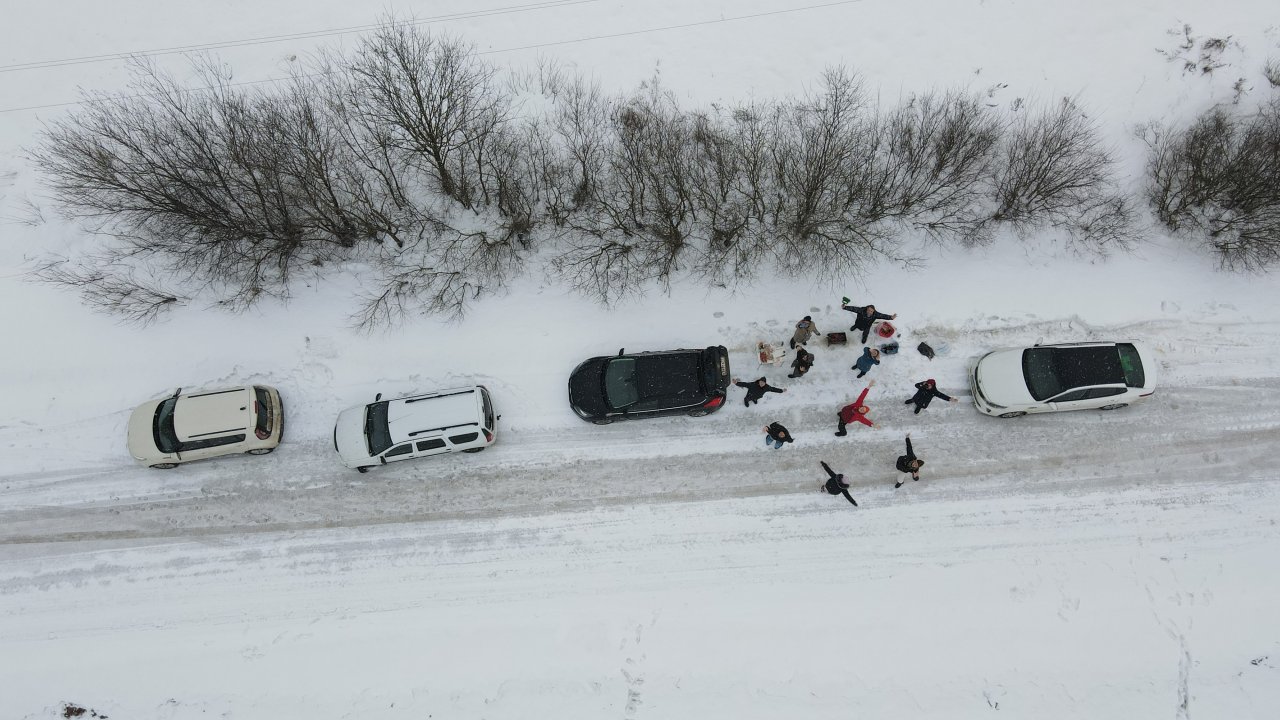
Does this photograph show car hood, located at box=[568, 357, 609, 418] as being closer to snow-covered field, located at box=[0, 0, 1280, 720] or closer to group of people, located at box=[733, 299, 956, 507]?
snow-covered field, located at box=[0, 0, 1280, 720]

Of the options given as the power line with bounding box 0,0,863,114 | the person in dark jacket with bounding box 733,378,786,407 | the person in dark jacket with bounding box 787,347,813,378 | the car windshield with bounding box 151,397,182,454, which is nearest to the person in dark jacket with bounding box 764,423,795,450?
the person in dark jacket with bounding box 733,378,786,407

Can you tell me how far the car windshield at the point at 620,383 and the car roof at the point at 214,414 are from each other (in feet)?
27.2

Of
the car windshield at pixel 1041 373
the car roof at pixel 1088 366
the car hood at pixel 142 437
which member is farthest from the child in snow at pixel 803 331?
the car hood at pixel 142 437

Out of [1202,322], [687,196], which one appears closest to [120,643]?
[687,196]

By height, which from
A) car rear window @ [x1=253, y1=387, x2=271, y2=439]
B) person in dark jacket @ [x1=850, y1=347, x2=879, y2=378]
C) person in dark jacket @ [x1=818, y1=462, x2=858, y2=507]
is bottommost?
person in dark jacket @ [x1=818, y1=462, x2=858, y2=507]

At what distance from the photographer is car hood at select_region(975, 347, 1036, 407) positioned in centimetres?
1368

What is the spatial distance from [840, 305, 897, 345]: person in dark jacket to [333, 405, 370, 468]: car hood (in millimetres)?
11728

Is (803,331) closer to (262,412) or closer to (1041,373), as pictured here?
(1041,373)

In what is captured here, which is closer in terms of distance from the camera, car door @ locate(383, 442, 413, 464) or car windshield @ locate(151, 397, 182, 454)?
car door @ locate(383, 442, 413, 464)

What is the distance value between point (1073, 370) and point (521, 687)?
48.2 ft

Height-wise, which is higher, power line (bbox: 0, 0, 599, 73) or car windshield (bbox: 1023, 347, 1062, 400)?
power line (bbox: 0, 0, 599, 73)

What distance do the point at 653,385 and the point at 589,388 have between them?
5.08ft

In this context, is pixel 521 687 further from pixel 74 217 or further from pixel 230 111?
pixel 74 217

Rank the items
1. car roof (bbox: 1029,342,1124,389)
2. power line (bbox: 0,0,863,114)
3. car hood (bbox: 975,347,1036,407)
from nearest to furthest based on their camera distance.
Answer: car roof (bbox: 1029,342,1124,389) < car hood (bbox: 975,347,1036,407) < power line (bbox: 0,0,863,114)
